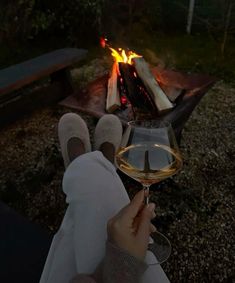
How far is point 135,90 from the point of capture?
284cm

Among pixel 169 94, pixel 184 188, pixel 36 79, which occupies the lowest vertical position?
pixel 184 188

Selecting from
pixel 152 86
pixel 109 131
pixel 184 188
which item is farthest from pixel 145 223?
pixel 184 188

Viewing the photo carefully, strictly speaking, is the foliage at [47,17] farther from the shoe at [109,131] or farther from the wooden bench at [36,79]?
the shoe at [109,131]

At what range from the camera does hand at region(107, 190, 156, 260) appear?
1.07 metres

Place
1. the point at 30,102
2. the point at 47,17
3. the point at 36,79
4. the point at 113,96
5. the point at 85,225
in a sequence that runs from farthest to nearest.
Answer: the point at 47,17 < the point at 30,102 < the point at 36,79 < the point at 113,96 < the point at 85,225

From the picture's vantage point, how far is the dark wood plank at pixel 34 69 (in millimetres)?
3287

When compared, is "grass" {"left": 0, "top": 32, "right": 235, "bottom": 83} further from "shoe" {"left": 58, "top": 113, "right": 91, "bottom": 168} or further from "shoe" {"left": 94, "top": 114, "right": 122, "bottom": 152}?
"shoe" {"left": 58, "top": 113, "right": 91, "bottom": 168}

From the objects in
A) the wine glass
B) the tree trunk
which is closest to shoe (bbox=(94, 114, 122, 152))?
the wine glass

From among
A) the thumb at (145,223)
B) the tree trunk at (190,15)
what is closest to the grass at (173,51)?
the tree trunk at (190,15)

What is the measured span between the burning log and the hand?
1.68m

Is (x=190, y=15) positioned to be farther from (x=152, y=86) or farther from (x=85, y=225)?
(x=85, y=225)

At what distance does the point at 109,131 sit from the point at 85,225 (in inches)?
43.7

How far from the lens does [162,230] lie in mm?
2590

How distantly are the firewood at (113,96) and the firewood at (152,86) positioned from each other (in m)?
0.22
